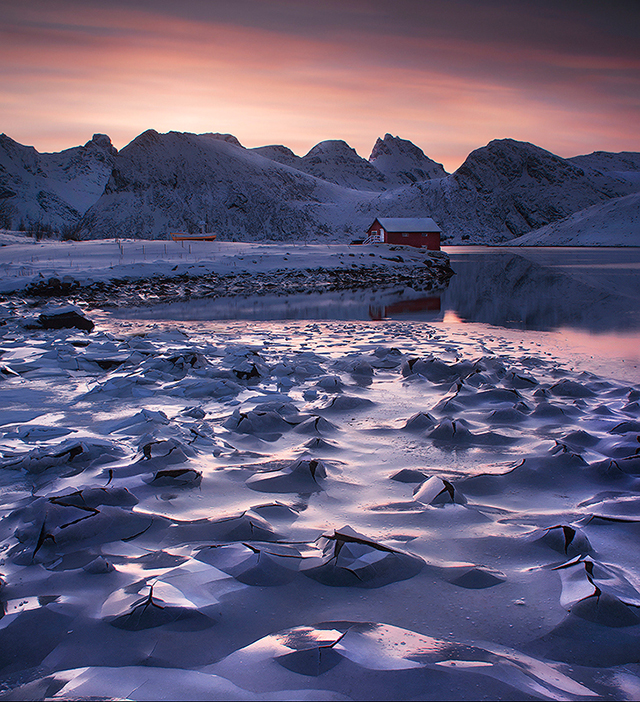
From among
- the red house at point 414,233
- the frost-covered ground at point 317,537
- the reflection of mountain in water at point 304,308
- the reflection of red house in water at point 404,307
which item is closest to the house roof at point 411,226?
the red house at point 414,233

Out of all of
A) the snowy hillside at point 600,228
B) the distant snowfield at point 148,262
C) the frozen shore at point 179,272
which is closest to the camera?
the frozen shore at point 179,272

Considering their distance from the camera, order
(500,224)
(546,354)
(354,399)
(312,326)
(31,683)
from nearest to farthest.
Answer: (31,683) → (354,399) → (546,354) → (312,326) → (500,224)

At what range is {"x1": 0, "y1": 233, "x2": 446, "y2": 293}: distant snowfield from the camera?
19.6 meters

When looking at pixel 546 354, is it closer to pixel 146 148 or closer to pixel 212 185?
pixel 212 185

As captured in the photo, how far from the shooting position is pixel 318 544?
7.52 feet

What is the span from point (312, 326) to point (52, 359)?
5.75m

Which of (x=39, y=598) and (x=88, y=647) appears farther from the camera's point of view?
(x=39, y=598)

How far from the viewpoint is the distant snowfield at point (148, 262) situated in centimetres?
1958

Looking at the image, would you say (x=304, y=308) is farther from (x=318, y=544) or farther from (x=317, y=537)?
(x=318, y=544)

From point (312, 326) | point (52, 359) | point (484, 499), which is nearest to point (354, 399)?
point (484, 499)

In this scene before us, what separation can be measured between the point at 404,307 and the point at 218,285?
956 cm

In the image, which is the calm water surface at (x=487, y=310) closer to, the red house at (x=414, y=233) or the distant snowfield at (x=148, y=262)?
the distant snowfield at (x=148, y=262)

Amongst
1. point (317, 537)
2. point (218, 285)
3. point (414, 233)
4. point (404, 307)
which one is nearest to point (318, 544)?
point (317, 537)

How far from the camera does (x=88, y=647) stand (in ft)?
5.43
